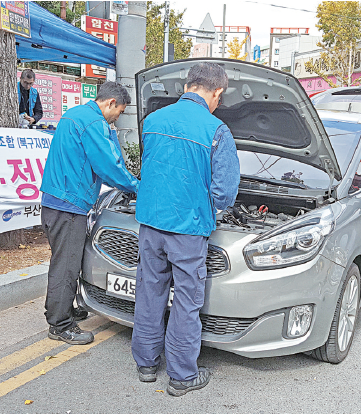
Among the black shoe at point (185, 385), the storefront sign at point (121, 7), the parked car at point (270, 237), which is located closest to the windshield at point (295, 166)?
the parked car at point (270, 237)

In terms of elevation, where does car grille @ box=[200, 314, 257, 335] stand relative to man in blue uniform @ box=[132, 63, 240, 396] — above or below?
below

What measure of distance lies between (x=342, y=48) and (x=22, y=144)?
1133 inches

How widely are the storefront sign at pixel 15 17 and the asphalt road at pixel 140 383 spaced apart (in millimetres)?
3078

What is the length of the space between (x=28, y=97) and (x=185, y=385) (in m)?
6.02

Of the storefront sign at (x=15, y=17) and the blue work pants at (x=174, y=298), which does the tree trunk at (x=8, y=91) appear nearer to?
the storefront sign at (x=15, y=17)

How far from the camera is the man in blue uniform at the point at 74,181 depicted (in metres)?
3.12

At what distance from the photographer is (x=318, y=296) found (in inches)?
108

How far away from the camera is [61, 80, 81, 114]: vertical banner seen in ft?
59.5

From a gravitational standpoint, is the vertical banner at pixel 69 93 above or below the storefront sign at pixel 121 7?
below

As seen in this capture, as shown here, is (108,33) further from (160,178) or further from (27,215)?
(160,178)

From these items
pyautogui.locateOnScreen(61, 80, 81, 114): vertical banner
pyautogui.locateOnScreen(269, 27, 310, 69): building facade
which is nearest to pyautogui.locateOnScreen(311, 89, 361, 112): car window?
pyautogui.locateOnScreen(61, 80, 81, 114): vertical banner

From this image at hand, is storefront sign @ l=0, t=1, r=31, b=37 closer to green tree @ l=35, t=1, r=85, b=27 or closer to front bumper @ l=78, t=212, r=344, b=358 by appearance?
front bumper @ l=78, t=212, r=344, b=358

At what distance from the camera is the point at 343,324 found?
3.09 m

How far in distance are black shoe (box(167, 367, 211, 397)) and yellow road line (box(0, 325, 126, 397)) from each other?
776mm
